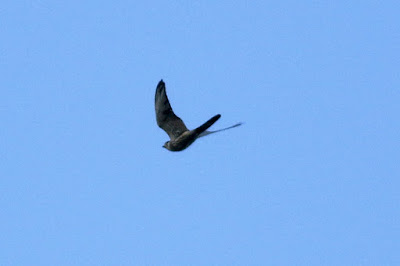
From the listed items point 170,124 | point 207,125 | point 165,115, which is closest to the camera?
point 207,125

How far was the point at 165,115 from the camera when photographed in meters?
26.0

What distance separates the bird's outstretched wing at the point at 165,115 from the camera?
84.4ft

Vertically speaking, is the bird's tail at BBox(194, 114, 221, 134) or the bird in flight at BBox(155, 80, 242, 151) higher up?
the bird in flight at BBox(155, 80, 242, 151)

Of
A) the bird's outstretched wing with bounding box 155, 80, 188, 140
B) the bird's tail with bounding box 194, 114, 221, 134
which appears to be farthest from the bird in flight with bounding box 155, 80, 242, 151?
the bird's tail with bounding box 194, 114, 221, 134

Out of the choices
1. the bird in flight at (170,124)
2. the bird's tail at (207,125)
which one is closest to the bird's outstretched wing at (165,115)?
the bird in flight at (170,124)

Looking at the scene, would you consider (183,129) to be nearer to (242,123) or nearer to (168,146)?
(168,146)

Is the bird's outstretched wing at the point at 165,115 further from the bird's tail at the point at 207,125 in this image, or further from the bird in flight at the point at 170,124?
the bird's tail at the point at 207,125

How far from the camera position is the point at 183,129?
25516mm

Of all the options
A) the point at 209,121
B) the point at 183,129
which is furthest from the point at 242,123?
the point at 183,129

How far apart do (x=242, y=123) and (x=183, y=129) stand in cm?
448

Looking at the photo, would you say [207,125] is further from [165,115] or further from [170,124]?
[165,115]

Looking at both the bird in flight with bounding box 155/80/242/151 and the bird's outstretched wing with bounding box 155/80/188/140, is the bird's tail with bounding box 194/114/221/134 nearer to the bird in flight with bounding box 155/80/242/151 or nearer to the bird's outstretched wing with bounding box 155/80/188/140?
the bird in flight with bounding box 155/80/242/151

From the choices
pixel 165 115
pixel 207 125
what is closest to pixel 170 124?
pixel 165 115

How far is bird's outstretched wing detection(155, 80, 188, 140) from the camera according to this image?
2573 cm
